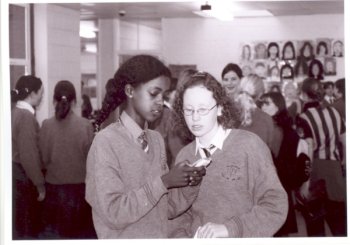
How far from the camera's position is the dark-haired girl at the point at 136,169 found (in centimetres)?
125

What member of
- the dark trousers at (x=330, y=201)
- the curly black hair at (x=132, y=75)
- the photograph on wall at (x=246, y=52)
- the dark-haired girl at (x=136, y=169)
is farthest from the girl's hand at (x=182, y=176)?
the photograph on wall at (x=246, y=52)

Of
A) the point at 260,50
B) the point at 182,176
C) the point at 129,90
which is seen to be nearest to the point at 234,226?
the point at 182,176

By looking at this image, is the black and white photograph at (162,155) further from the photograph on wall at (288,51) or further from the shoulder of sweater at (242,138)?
the photograph on wall at (288,51)

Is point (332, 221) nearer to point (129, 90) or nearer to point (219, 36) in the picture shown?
point (129, 90)

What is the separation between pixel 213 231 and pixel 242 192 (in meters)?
0.11

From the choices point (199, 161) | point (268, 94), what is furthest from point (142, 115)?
point (268, 94)

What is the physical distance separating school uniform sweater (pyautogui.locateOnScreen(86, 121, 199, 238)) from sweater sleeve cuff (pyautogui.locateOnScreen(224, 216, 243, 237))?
10cm

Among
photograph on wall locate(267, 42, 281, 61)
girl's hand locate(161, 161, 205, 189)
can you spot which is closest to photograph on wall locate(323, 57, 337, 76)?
photograph on wall locate(267, 42, 281, 61)

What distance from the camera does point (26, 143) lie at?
172cm

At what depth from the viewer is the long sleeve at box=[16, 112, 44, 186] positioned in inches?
65.4

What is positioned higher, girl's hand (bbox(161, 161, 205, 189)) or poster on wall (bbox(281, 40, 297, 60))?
poster on wall (bbox(281, 40, 297, 60))

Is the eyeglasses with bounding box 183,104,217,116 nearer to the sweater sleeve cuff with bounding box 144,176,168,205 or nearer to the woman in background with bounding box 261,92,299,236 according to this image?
the sweater sleeve cuff with bounding box 144,176,168,205

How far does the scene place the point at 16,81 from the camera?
165cm

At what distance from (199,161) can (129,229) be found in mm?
218
